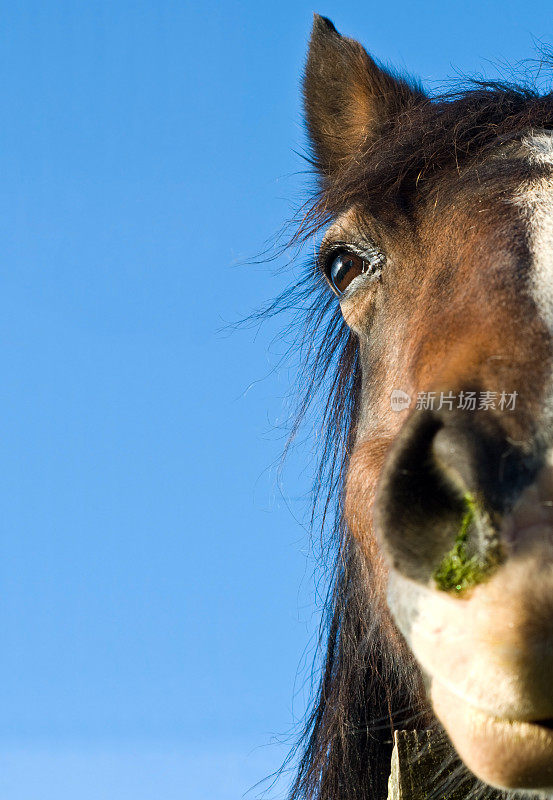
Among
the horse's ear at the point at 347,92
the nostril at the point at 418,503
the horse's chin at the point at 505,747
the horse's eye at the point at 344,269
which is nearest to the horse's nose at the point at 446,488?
the nostril at the point at 418,503

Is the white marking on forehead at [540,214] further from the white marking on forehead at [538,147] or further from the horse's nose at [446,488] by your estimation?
the horse's nose at [446,488]

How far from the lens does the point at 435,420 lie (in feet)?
5.57

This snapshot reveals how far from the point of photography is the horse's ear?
3666mm

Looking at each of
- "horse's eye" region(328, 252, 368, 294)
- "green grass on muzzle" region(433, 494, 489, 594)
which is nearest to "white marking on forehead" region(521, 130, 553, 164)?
"horse's eye" region(328, 252, 368, 294)

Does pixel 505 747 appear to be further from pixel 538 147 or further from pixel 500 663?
pixel 538 147

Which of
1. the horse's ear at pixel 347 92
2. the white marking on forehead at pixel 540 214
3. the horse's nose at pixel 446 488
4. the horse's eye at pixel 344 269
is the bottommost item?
the horse's nose at pixel 446 488

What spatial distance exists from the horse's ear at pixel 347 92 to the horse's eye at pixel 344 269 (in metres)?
0.72

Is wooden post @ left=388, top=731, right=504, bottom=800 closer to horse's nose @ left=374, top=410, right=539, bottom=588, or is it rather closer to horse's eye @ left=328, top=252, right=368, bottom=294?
horse's nose @ left=374, top=410, right=539, bottom=588

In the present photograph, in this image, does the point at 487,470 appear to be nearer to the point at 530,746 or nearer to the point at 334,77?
the point at 530,746

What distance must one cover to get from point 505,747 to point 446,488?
535mm

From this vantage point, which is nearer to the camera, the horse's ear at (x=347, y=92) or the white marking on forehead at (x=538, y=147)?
the white marking on forehead at (x=538, y=147)

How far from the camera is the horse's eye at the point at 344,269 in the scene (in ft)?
10.2

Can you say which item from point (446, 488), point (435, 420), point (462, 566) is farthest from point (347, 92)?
point (462, 566)

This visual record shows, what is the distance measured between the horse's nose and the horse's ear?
2286 millimetres
